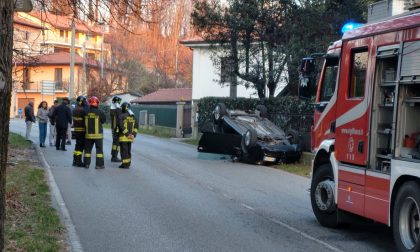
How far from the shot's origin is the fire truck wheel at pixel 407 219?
247 inches

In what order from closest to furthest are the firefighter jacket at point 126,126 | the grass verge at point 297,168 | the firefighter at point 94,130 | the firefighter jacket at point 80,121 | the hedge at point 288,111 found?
the firefighter at point 94,130
the firefighter jacket at point 126,126
the firefighter jacket at point 80,121
the grass verge at point 297,168
the hedge at point 288,111

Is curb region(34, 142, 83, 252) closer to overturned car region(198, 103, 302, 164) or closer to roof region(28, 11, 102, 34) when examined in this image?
roof region(28, 11, 102, 34)

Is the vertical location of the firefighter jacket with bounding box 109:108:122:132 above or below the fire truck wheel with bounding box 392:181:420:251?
above

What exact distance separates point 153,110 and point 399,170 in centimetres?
3323

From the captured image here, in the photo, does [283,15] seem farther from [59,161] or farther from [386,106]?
[386,106]

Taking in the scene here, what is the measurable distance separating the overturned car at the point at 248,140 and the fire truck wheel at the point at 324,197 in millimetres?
8515

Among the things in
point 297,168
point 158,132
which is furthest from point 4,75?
point 158,132

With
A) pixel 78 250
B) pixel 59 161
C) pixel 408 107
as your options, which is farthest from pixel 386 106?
pixel 59 161

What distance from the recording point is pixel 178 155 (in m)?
20.6

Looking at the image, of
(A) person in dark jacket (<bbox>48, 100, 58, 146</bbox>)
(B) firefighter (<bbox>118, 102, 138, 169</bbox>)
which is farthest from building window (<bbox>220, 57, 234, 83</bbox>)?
(B) firefighter (<bbox>118, 102, 138, 169</bbox>)

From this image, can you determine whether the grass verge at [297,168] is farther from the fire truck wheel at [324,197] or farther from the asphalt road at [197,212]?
the fire truck wheel at [324,197]

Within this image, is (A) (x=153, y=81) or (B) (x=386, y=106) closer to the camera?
(B) (x=386, y=106)

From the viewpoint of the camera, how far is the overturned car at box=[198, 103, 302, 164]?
17516mm

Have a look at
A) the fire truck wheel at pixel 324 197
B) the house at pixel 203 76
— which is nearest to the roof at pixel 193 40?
the house at pixel 203 76
